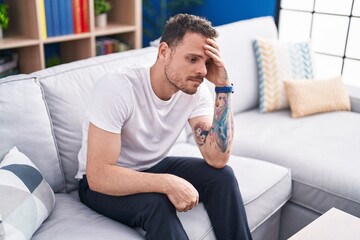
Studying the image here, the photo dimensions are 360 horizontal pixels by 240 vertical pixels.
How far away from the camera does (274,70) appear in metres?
2.38

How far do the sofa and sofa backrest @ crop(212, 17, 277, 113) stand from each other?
0.4 inches

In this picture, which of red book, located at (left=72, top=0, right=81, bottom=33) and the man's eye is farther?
red book, located at (left=72, top=0, right=81, bottom=33)

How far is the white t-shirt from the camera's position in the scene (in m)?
1.37

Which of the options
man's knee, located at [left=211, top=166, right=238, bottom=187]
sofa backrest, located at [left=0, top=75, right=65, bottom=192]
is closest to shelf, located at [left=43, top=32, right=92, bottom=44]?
sofa backrest, located at [left=0, top=75, right=65, bottom=192]

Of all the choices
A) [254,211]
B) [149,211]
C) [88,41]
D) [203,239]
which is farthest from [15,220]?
[88,41]

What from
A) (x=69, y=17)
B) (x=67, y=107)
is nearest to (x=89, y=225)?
(x=67, y=107)

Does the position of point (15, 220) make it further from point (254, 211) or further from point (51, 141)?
point (254, 211)

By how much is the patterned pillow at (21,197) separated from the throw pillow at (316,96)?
1416 mm

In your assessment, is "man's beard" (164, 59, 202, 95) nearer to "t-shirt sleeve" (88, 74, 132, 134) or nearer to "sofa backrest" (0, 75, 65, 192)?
"t-shirt sleeve" (88, 74, 132, 134)

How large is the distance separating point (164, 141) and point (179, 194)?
30cm

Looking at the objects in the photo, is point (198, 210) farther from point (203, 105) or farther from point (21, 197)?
point (21, 197)

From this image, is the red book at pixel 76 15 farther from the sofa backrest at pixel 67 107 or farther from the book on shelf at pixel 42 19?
the sofa backrest at pixel 67 107

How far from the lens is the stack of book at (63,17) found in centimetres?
265

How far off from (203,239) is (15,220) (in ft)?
1.94
